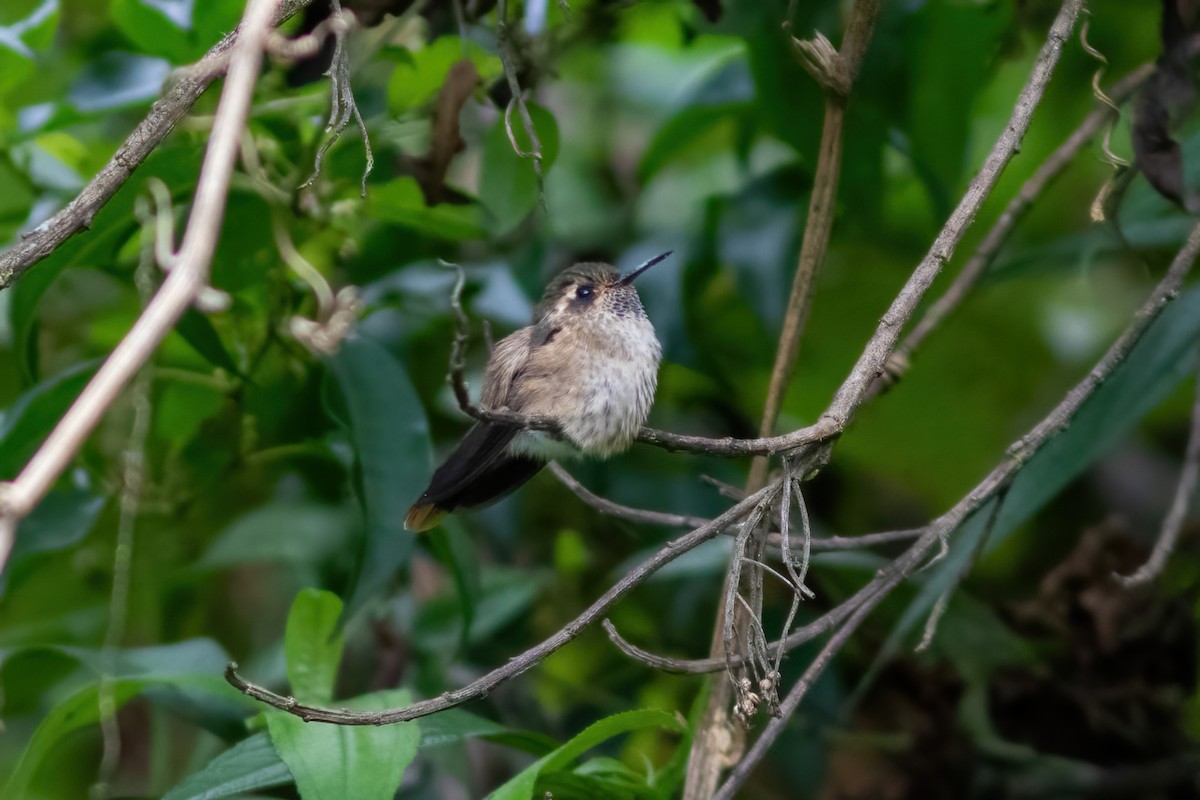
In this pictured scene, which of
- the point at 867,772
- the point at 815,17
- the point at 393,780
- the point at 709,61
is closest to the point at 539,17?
the point at 815,17

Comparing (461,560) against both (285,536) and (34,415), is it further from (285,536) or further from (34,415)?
(34,415)

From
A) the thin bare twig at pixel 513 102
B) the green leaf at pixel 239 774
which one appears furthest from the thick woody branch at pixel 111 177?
the green leaf at pixel 239 774

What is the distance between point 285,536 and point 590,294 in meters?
1.24

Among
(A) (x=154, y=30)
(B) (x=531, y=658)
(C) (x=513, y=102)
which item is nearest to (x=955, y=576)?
(B) (x=531, y=658)

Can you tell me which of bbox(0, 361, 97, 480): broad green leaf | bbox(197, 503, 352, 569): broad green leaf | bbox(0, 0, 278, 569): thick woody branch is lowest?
bbox(197, 503, 352, 569): broad green leaf

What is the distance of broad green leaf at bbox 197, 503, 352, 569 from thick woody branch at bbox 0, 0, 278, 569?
2122mm

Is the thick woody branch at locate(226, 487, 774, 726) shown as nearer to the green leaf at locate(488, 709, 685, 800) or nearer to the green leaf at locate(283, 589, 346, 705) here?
the green leaf at locate(488, 709, 685, 800)

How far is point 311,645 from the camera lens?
236cm

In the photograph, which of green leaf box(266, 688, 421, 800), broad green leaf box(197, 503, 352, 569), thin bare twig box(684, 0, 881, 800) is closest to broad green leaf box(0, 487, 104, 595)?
broad green leaf box(197, 503, 352, 569)

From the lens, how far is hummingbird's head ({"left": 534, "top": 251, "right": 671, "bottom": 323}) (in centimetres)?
251

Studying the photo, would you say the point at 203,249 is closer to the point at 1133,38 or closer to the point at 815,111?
the point at 815,111

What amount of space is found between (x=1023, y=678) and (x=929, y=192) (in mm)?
1176

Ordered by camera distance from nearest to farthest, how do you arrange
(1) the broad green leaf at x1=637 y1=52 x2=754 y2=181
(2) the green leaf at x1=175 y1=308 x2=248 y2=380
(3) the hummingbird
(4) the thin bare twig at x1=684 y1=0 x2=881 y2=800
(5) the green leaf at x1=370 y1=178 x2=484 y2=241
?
(3) the hummingbird < (4) the thin bare twig at x1=684 y1=0 x2=881 y2=800 < (2) the green leaf at x1=175 y1=308 x2=248 y2=380 < (5) the green leaf at x1=370 y1=178 x2=484 y2=241 < (1) the broad green leaf at x1=637 y1=52 x2=754 y2=181

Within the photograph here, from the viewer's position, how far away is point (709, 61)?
378 centimetres
